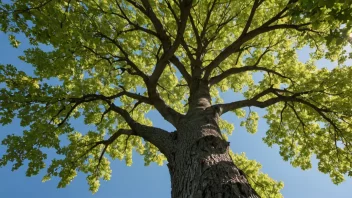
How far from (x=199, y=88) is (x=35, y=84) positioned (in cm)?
416

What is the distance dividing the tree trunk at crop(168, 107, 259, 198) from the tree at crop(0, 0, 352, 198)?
21 mm

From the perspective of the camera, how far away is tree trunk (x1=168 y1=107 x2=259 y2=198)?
3263 mm

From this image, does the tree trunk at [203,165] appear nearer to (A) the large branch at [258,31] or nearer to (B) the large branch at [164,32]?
(B) the large branch at [164,32]

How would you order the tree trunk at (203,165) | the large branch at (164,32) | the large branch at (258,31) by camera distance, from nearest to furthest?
the tree trunk at (203,165) → the large branch at (164,32) → the large branch at (258,31)

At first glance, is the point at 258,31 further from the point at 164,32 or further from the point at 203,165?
the point at 203,165

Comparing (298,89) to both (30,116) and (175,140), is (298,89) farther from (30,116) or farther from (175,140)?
(30,116)

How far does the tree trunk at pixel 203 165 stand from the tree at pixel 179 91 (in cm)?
2

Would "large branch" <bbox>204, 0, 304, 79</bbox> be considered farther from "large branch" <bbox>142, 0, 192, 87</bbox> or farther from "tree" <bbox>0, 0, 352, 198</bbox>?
"large branch" <bbox>142, 0, 192, 87</bbox>

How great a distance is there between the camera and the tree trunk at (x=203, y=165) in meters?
3.26

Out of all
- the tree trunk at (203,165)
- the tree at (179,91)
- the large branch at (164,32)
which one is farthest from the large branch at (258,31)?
the tree trunk at (203,165)

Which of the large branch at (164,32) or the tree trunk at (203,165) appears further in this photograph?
the large branch at (164,32)

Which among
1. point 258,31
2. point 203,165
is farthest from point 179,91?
point 203,165

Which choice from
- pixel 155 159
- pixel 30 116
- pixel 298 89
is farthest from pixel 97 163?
pixel 298 89

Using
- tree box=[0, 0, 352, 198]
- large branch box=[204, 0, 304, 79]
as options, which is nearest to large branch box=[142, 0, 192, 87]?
tree box=[0, 0, 352, 198]
